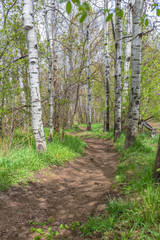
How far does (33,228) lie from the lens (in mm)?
2189

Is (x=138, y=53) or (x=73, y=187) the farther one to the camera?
(x=138, y=53)

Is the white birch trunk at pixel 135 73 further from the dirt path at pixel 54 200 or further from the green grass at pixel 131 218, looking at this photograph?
the green grass at pixel 131 218

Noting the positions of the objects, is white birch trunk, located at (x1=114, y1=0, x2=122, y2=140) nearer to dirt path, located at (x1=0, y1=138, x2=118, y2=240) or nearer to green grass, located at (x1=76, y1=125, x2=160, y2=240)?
dirt path, located at (x1=0, y1=138, x2=118, y2=240)

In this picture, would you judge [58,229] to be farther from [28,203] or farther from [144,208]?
[144,208]

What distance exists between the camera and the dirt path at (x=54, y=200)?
230 cm

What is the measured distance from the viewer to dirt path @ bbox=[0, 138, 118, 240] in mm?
2297

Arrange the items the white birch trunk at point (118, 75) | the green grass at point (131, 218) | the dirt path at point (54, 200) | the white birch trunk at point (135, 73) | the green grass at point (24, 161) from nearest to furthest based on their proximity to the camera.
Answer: the green grass at point (131, 218), the dirt path at point (54, 200), the green grass at point (24, 161), the white birch trunk at point (135, 73), the white birch trunk at point (118, 75)

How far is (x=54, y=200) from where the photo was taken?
10.2 ft

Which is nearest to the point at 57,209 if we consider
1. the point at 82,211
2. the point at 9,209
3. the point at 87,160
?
the point at 82,211

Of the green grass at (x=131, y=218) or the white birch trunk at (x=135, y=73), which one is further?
the white birch trunk at (x=135, y=73)

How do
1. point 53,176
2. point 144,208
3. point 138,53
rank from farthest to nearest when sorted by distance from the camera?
point 138,53 < point 53,176 < point 144,208

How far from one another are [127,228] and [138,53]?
15.9 ft

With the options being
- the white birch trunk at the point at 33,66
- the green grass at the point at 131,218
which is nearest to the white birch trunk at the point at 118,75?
the white birch trunk at the point at 33,66

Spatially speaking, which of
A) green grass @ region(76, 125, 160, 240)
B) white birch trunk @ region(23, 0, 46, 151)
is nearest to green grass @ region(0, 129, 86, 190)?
white birch trunk @ region(23, 0, 46, 151)
